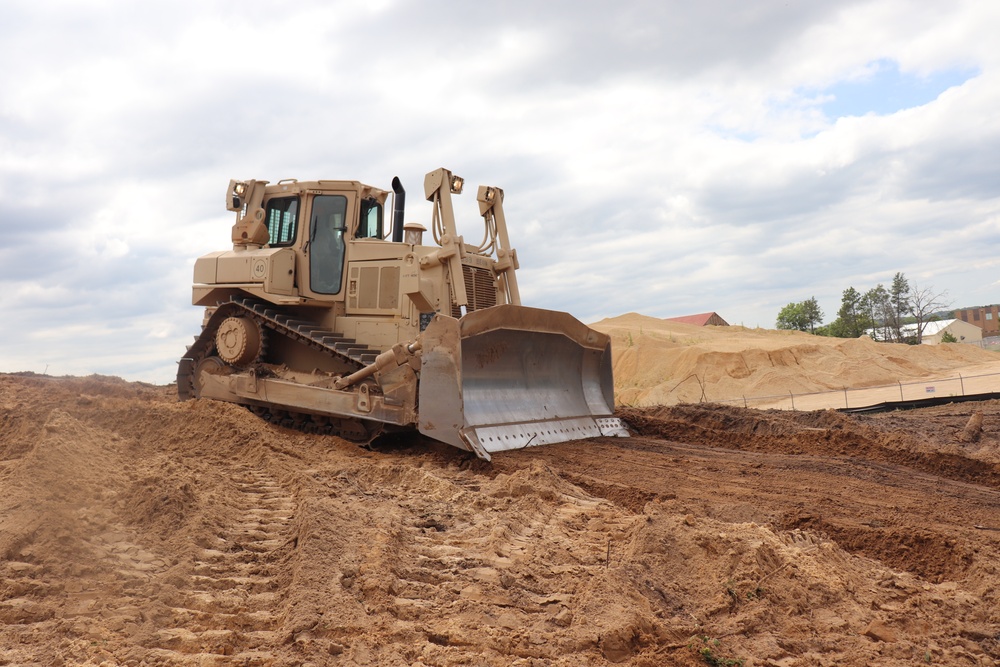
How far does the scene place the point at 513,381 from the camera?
9.02m

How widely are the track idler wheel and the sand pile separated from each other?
43.1 ft

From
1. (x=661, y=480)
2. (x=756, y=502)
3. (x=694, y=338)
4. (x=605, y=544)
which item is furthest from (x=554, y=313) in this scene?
(x=694, y=338)

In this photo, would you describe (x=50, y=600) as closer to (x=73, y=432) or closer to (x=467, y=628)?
(x=467, y=628)

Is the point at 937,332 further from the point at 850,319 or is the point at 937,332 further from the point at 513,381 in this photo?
the point at 513,381

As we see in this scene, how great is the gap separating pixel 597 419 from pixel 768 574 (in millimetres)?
5726

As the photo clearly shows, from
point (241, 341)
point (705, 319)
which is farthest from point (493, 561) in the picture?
point (705, 319)

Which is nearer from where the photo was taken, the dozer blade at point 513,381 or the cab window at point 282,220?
the dozer blade at point 513,381

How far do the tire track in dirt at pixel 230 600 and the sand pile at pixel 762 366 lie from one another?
54.6 feet

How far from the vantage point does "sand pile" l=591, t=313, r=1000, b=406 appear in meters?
23.1

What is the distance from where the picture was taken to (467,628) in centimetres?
365

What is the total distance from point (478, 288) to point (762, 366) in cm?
1724

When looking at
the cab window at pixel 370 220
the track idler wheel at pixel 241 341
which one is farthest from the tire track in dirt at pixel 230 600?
the cab window at pixel 370 220

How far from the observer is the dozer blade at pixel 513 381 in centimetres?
776

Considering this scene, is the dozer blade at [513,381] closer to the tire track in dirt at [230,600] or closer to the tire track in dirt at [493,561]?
the tire track in dirt at [493,561]
